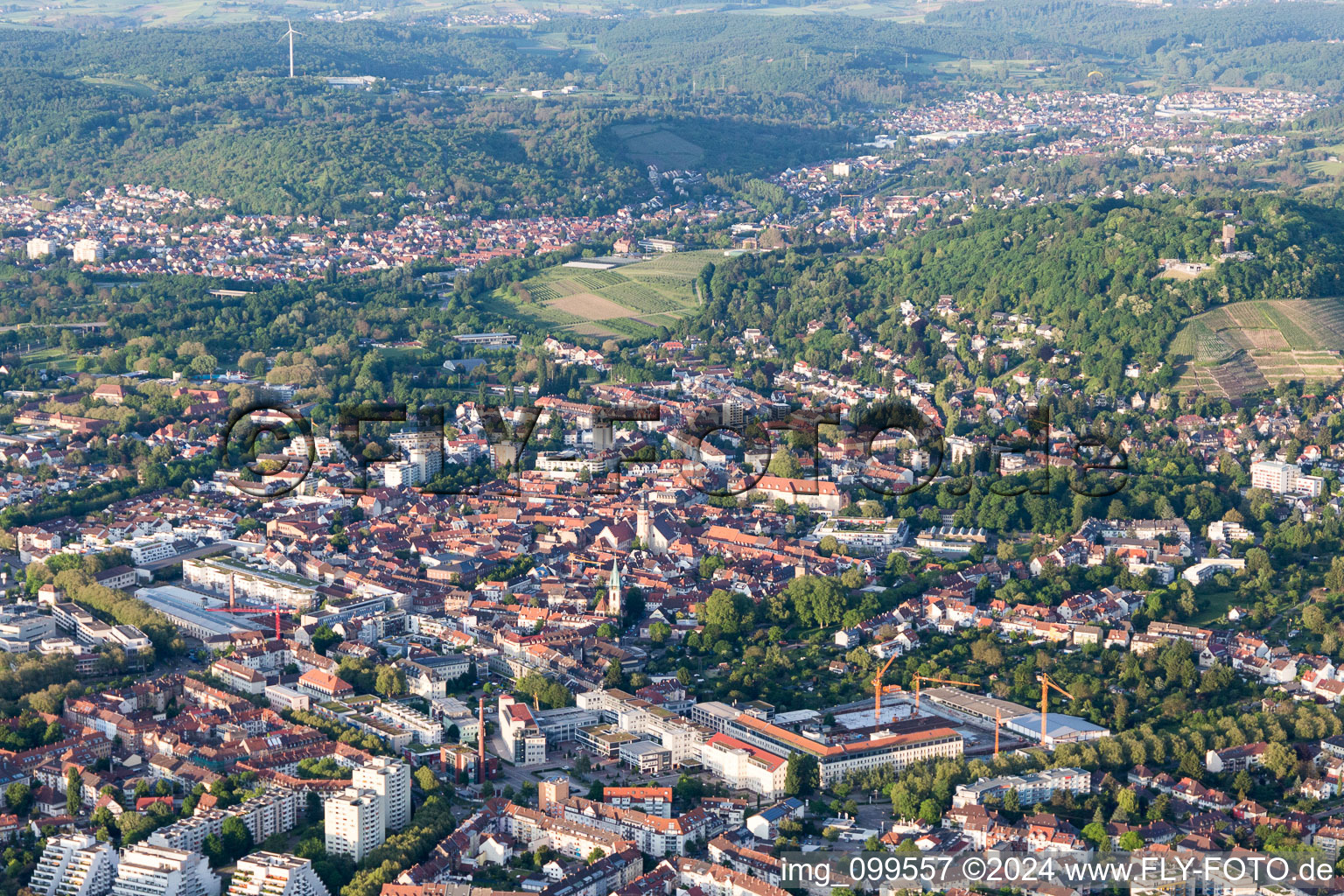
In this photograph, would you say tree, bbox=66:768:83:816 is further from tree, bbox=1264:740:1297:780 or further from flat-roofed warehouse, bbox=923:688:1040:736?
tree, bbox=1264:740:1297:780

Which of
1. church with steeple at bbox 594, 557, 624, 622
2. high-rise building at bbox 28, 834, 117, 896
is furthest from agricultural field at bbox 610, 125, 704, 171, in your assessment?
high-rise building at bbox 28, 834, 117, 896

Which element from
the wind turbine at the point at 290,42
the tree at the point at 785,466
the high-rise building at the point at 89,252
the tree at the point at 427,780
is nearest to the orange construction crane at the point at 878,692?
the tree at the point at 427,780

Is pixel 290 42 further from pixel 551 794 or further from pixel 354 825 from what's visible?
pixel 354 825

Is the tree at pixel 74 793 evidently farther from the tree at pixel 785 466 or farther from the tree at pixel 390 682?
the tree at pixel 785 466

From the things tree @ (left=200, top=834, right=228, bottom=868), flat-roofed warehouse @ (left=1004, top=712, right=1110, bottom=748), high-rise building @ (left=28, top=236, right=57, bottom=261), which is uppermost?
tree @ (left=200, top=834, right=228, bottom=868)

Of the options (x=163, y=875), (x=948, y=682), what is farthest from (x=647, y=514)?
(x=163, y=875)

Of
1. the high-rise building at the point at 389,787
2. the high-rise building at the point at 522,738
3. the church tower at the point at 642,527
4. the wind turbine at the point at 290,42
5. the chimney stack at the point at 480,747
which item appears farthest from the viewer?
the wind turbine at the point at 290,42
